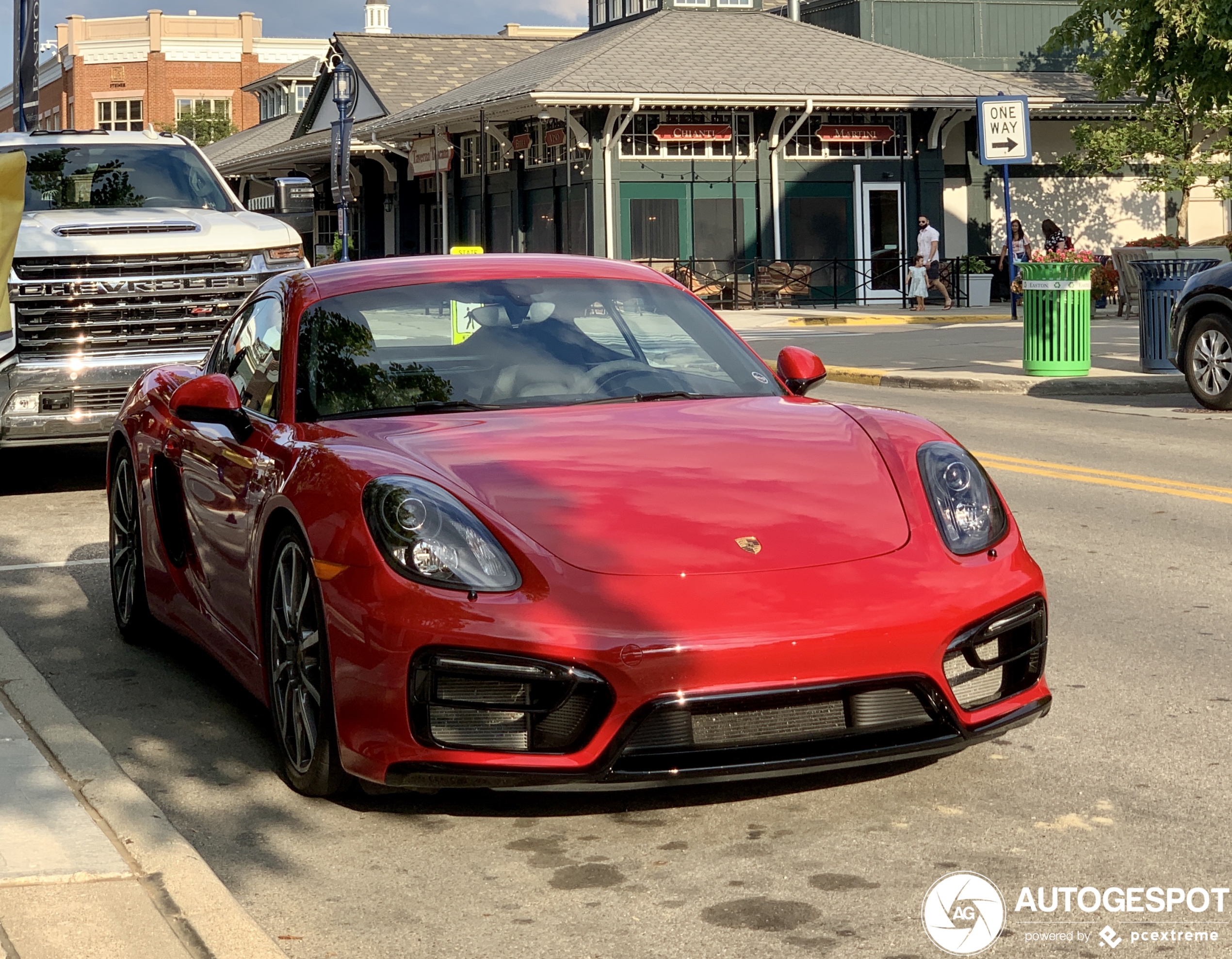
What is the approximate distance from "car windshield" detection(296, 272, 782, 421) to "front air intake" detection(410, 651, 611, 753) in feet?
4.29

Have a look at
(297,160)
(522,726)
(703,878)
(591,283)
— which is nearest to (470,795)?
(522,726)

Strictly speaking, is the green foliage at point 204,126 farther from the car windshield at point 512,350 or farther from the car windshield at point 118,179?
the car windshield at point 512,350

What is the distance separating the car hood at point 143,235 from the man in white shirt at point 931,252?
2365cm

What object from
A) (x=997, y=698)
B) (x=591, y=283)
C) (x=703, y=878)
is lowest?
(x=703, y=878)

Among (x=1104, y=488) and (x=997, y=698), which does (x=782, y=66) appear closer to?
(x=1104, y=488)

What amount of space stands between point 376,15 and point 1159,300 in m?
58.4

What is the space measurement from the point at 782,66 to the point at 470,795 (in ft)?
116

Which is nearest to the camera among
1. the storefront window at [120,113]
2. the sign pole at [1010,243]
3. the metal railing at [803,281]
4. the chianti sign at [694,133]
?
the sign pole at [1010,243]

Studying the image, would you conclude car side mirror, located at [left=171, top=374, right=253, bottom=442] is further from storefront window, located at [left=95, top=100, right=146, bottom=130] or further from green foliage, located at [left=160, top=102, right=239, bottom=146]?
storefront window, located at [left=95, top=100, right=146, bottom=130]

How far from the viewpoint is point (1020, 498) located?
10.4m

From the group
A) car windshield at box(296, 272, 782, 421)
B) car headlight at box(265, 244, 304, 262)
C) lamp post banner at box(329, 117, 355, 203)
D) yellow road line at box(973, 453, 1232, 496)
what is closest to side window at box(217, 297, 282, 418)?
car windshield at box(296, 272, 782, 421)

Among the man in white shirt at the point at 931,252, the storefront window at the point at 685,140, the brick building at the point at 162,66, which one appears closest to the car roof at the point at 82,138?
the man in white shirt at the point at 931,252

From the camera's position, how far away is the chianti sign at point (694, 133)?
3788cm

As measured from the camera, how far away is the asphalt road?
3.82 metres
